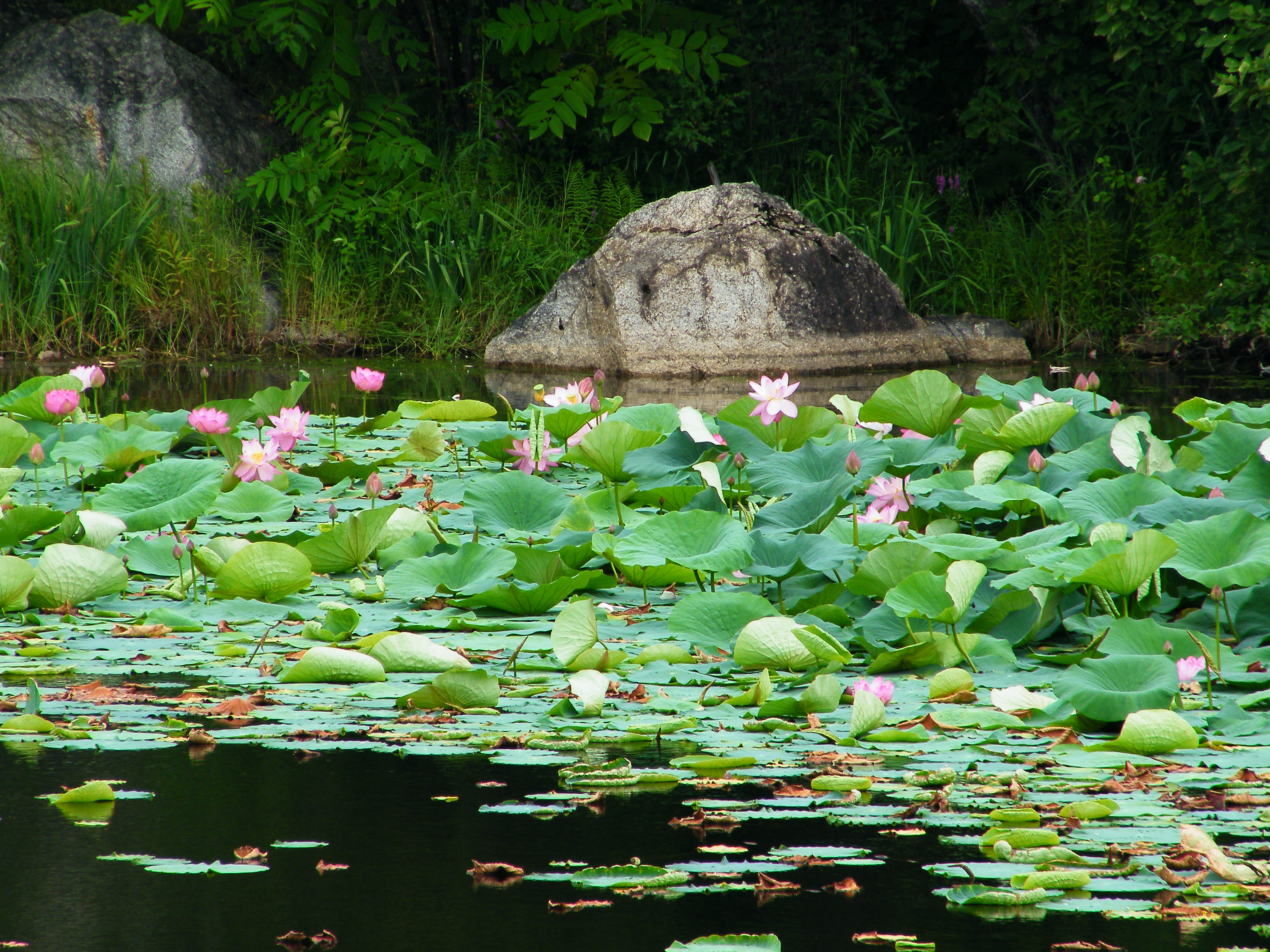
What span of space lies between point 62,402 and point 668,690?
6.13ft

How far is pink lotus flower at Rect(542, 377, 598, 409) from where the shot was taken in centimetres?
291

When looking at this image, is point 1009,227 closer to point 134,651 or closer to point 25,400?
point 25,400

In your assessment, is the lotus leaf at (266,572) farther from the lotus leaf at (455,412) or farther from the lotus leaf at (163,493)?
the lotus leaf at (455,412)

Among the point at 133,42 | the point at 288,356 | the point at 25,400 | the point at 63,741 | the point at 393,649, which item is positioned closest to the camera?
the point at 63,741

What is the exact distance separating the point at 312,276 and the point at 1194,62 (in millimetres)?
4505

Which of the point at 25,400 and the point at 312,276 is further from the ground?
the point at 312,276

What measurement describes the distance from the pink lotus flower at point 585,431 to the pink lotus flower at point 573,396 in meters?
0.05

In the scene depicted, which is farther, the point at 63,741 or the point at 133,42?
the point at 133,42

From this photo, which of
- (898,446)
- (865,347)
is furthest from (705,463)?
(865,347)

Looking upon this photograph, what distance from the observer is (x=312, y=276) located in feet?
22.1

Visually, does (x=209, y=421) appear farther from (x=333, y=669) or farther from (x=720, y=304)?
(x=720, y=304)

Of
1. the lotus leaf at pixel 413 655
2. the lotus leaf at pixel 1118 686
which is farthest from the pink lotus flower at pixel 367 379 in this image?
the lotus leaf at pixel 1118 686

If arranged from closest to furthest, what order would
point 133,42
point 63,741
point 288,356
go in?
point 63,741 → point 288,356 → point 133,42

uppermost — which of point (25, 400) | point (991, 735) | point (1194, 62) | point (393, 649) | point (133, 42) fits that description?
point (133, 42)
